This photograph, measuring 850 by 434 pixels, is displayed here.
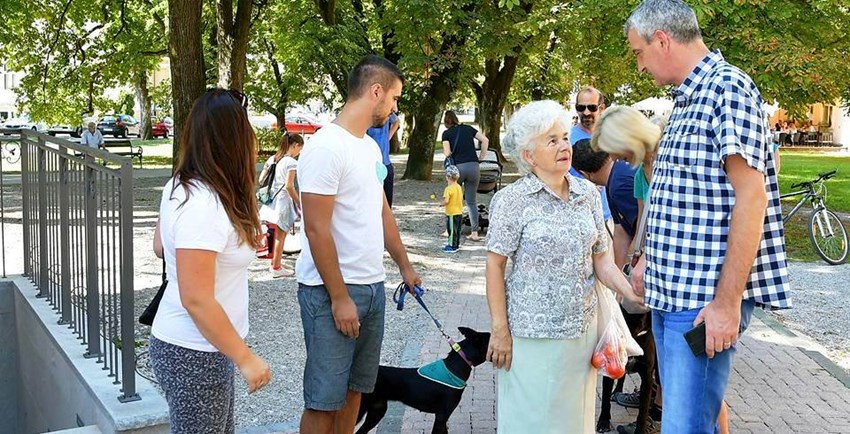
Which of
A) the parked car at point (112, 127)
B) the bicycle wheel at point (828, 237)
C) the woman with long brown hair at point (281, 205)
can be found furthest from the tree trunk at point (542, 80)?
the parked car at point (112, 127)

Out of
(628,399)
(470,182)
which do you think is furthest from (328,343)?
(470,182)

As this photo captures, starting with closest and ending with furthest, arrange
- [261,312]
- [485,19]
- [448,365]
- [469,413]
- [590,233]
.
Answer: [590,233]
[448,365]
[469,413]
[261,312]
[485,19]

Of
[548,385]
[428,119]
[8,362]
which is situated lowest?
[8,362]

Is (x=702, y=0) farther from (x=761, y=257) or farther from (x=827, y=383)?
(x=761, y=257)

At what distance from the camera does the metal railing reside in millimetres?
4176

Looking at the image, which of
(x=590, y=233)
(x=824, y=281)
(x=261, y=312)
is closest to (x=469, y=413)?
(x=590, y=233)

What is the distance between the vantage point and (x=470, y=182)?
12586 millimetres

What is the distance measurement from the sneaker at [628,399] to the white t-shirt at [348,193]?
225 centimetres

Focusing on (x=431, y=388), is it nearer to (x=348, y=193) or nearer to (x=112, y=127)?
(x=348, y=193)

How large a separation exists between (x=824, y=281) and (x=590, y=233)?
7836mm

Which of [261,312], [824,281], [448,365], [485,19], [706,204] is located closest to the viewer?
[706,204]

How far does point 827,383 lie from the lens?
19.9 ft

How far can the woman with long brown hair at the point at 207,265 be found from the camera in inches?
110

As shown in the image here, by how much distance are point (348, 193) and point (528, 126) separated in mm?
794
